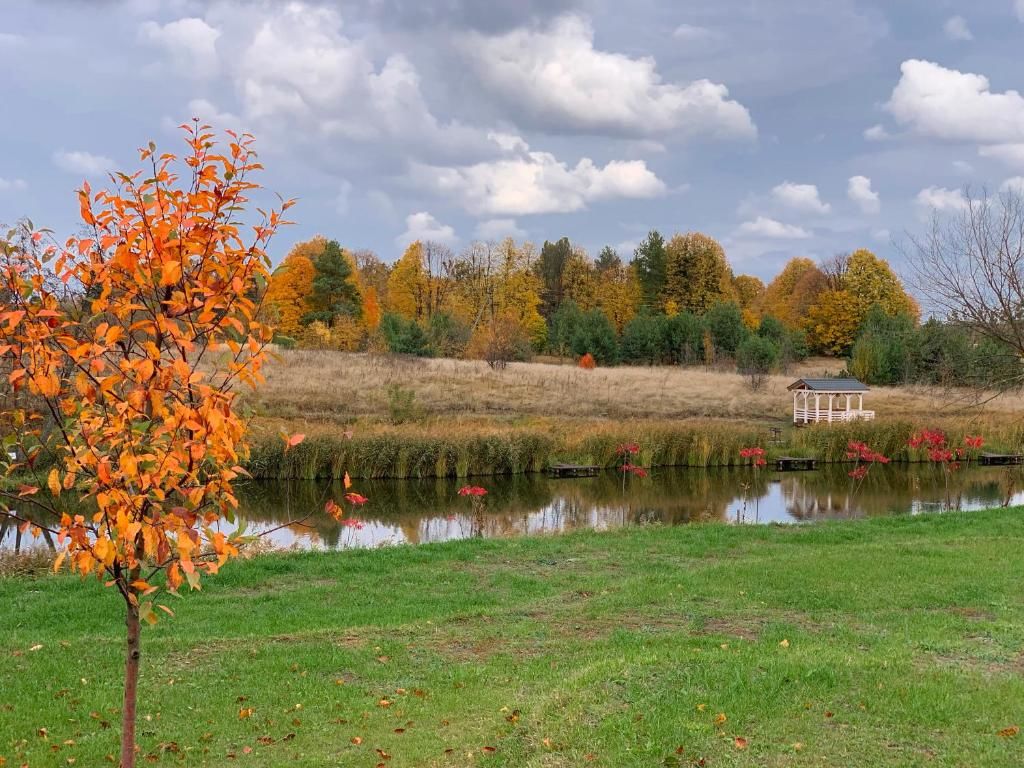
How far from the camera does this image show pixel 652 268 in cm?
5550

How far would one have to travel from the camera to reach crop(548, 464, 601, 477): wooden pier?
20.4 m

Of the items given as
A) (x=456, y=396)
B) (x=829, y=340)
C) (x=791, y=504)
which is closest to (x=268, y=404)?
(x=456, y=396)

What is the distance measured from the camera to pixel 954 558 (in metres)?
8.55

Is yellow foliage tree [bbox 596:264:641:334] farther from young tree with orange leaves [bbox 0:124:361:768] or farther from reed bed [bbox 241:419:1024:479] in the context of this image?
young tree with orange leaves [bbox 0:124:361:768]

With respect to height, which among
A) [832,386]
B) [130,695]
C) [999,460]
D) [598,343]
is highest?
[598,343]

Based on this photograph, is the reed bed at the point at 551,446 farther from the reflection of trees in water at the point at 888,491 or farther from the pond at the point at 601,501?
the reflection of trees in water at the point at 888,491

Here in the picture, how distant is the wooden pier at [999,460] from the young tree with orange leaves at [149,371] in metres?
24.4

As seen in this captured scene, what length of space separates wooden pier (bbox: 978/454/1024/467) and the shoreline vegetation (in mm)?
714

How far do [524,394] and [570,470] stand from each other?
12.2m

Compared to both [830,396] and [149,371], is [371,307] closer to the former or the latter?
[830,396]

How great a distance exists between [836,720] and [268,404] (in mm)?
25362

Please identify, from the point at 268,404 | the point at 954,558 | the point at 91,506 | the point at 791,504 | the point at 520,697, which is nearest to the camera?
the point at 520,697

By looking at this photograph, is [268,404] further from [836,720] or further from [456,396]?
[836,720]

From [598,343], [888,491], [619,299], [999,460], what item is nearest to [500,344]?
[598,343]
